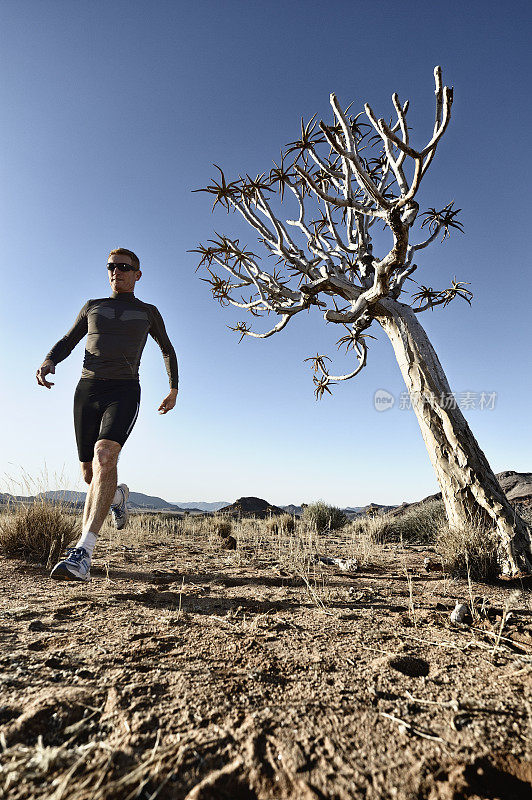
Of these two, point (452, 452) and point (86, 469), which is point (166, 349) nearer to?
point (86, 469)

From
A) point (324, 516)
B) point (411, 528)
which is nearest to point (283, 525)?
point (324, 516)

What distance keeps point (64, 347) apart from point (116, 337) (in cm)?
73

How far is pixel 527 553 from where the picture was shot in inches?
143

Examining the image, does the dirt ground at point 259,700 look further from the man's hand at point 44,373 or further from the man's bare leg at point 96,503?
the man's hand at point 44,373

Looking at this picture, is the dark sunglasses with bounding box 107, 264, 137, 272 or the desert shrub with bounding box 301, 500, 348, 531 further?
the desert shrub with bounding box 301, 500, 348, 531

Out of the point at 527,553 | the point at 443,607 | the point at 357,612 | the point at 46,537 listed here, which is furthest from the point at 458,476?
the point at 46,537

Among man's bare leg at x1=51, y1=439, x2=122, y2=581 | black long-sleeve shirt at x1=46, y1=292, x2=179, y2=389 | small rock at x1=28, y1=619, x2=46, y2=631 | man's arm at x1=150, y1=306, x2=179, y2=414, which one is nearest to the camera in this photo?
small rock at x1=28, y1=619, x2=46, y2=631

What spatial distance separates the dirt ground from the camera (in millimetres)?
964

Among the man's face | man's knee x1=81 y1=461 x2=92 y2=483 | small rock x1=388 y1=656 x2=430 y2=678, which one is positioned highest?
the man's face

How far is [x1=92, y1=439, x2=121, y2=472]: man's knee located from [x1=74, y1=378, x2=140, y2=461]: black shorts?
22 centimetres

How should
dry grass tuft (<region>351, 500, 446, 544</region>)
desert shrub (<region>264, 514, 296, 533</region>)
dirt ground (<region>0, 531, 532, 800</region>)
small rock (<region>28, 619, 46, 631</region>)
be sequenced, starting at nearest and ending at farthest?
dirt ground (<region>0, 531, 532, 800</region>) → small rock (<region>28, 619, 46, 631</region>) → dry grass tuft (<region>351, 500, 446, 544</region>) → desert shrub (<region>264, 514, 296, 533</region>)

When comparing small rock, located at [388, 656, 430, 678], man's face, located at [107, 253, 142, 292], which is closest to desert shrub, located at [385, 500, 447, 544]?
small rock, located at [388, 656, 430, 678]

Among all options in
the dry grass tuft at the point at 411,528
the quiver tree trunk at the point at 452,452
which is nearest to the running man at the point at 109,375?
the quiver tree trunk at the point at 452,452

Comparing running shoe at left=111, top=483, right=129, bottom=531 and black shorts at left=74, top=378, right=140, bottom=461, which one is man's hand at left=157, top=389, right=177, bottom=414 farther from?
running shoe at left=111, top=483, right=129, bottom=531
